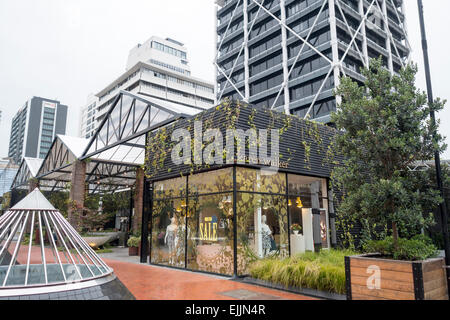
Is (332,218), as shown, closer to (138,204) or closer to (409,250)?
(409,250)

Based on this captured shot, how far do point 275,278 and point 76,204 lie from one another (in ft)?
45.4

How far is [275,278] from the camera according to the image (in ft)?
24.5

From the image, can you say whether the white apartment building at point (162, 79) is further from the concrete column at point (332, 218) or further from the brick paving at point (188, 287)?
the brick paving at point (188, 287)

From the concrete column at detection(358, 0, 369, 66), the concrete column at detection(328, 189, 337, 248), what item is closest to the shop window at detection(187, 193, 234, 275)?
the concrete column at detection(328, 189, 337, 248)

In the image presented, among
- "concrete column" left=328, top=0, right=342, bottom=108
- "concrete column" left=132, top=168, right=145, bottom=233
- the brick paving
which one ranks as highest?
"concrete column" left=328, top=0, right=342, bottom=108

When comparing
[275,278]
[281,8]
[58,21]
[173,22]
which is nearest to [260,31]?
[281,8]

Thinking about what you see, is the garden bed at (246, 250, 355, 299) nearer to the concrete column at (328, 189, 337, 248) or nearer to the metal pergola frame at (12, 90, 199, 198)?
the concrete column at (328, 189, 337, 248)

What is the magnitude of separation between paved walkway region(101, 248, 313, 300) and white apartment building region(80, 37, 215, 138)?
6175 cm

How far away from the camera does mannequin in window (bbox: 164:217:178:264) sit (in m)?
10.9

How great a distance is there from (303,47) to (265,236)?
37.9 metres

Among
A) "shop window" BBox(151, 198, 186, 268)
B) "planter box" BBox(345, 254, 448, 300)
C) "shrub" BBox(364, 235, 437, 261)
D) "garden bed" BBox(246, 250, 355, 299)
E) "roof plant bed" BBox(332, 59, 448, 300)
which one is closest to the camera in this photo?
"planter box" BBox(345, 254, 448, 300)

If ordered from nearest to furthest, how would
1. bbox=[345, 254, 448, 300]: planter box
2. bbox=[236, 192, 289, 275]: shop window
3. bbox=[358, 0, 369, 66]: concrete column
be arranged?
1. bbox=[345, 254, 448, 300]: planter box
2. bbox=[236, 192, 289, 275]: shop window
3. bbox=[358, 0, 369, 66]: concrete column

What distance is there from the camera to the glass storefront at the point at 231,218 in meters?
9.21

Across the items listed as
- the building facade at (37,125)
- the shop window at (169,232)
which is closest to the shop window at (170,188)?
the shop window at (169,232)
